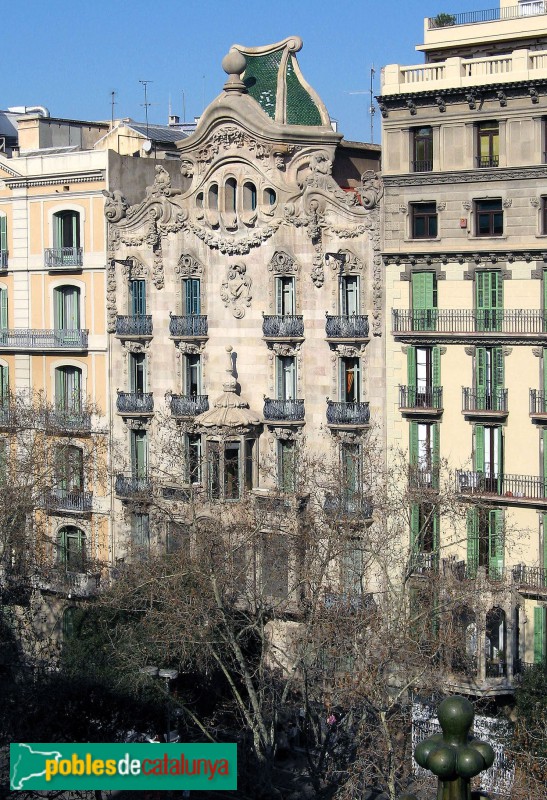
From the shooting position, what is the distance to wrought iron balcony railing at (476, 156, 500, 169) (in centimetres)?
4438

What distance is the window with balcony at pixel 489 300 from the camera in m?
44.2

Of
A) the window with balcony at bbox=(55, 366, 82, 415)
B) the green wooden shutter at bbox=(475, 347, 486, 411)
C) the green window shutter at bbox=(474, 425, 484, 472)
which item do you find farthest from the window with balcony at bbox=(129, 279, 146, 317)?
the green window shutter at bbox=(474, 425, 484, 472)

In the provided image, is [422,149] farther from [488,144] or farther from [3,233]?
[3,233]

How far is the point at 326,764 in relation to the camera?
39875mm

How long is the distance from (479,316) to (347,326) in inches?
191

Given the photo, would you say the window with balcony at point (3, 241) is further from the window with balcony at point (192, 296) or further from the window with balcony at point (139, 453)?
the window with balcony at point (139, 453)

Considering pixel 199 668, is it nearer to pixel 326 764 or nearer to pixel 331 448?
pixel 326 764

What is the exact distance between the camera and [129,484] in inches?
2079

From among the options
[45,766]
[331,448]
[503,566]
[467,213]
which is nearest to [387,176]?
[467,213]

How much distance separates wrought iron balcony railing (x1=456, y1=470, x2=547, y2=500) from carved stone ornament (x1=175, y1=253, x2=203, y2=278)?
43.0ft

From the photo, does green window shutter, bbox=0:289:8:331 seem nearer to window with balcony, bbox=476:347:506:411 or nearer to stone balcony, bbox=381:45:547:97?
stone balcony, bbox=381:45:547:97

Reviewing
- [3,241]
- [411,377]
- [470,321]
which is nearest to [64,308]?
[3,241]

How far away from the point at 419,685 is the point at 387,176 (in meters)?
16.0

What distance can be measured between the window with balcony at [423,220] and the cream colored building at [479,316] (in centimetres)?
4
